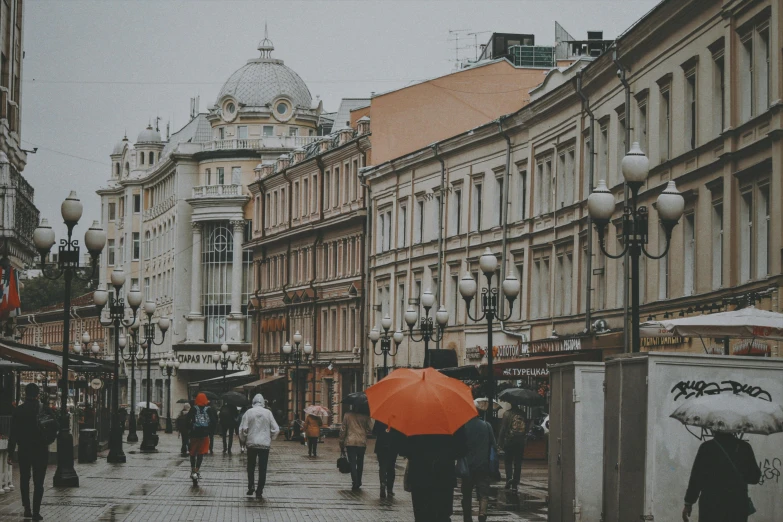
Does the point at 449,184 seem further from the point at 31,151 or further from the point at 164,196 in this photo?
the point at 164,196

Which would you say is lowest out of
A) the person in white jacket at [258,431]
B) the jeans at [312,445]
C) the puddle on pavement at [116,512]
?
the jeans at [312,445]

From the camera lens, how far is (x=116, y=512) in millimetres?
21000

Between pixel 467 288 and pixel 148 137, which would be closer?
pixel 467 288

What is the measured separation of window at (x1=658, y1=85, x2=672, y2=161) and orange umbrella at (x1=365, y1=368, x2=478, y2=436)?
62.8ft

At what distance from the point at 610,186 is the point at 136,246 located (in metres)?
84.3

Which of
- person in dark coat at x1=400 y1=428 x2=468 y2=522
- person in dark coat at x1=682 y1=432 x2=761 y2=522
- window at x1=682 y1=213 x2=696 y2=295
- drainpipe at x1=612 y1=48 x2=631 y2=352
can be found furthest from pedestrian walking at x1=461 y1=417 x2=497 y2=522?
drainpipe at x1=612 y1=48 x2=631 y2=352

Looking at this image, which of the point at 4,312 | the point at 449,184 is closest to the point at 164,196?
the point at 449,184

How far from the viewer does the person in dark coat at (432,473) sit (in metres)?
15.0

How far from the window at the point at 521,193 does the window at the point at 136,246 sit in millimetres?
73533

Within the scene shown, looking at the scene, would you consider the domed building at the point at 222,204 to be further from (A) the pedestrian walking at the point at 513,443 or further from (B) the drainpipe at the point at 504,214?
(A) the pedestrian walking at the point at 513,443

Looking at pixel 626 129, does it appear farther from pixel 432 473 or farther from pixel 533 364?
pixel 432 473

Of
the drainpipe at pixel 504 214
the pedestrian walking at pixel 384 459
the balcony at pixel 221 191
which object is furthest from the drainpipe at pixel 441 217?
the balcony at pixel 221 191

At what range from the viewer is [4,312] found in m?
37.6

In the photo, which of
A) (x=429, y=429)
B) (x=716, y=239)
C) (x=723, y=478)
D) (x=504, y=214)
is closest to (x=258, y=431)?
(x=429, y=429)
